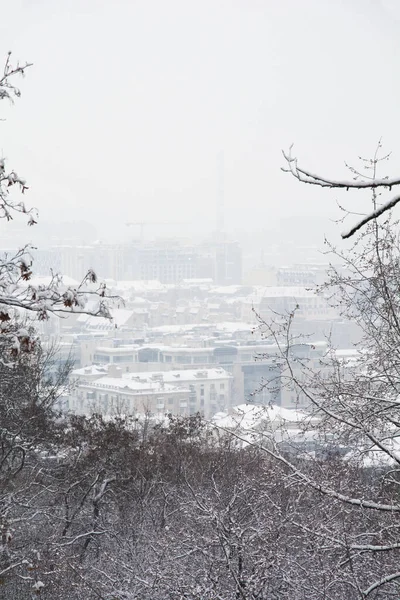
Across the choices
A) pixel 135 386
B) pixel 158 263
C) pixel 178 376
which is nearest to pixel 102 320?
pixel 178 376

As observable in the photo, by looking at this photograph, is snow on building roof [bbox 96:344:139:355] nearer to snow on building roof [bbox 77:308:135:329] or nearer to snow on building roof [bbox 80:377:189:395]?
snow on building roof [bbox 77:308:135:329]

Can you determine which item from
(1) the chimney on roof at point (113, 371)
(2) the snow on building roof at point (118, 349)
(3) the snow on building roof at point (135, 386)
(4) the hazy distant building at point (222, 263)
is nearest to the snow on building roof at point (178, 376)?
(1) the chimney on roof at point (113, 371)

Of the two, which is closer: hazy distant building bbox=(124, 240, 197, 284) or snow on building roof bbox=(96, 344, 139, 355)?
snow on building roof bbox=(96, 344, 139, 355)

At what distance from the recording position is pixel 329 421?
429 centimetres

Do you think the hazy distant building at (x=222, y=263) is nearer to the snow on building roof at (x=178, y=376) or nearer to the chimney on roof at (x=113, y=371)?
the snow on building roof at (x=178, y=376)

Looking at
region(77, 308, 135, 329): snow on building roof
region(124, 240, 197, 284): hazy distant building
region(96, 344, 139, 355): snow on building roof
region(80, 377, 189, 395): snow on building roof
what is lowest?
region(80, 377, 189, 395): snow on building roof

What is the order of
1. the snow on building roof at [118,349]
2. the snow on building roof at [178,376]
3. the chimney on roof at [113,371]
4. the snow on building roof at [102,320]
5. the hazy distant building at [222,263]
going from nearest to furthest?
1. the snow on building roof at [178,376]
2. the chimney on roof at [113,371]
3. the snow on building roof at [118,349]
4. the snow on building roof at [102,320]
5. the hazy distant building at [222,263]

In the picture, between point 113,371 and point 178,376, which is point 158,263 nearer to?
point 113,371

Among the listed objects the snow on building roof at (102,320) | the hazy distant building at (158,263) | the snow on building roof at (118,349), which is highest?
the hazy distant building at (158,263)

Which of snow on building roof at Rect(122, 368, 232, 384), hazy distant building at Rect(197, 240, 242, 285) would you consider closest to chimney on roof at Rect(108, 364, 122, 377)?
snow on building roof at Rect(122, 368, 232, 384)

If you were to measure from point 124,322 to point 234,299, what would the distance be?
26010 millimetres

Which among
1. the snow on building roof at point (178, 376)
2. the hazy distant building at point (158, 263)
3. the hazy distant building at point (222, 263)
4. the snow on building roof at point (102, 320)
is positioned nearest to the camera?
the snow on building roof at point (178, 376)

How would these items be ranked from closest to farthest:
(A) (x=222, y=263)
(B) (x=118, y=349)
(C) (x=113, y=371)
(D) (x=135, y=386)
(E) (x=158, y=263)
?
1. (D) (x=135, y=386)
2. (C) (x=113, y=371)
3. (B) (x=118, y=349)
4. (E) (x=158, y=263)
5. (A) (x=222, y=263)

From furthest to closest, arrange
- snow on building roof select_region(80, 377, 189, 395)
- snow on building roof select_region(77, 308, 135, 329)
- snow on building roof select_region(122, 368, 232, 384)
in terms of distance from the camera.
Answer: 1. snow on building roof select_region(77, 308, 135, 329)
2. snow on building roof select_region(122, 368, 232, 384)
3. snow on building roof select_region(80, 377, 189, 395)
